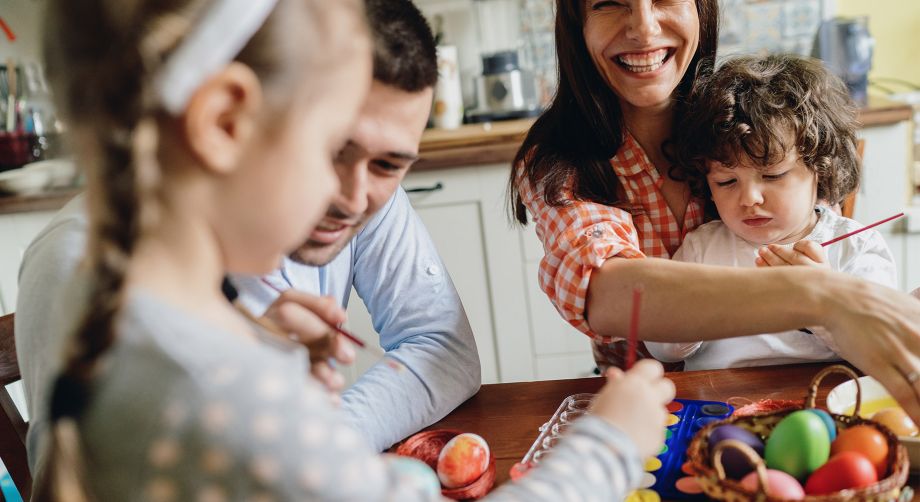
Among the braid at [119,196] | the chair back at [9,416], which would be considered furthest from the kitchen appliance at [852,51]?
the braid at [119,196]

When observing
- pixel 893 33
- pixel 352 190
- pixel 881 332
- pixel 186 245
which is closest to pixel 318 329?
pixel 352 190

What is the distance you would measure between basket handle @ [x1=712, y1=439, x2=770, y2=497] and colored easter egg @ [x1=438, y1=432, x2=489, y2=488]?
248 mm

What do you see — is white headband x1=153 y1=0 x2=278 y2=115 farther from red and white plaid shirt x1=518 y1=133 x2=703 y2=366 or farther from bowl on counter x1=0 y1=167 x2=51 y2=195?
bowl on counter x1=0 y1=167 x2=51 y2=195

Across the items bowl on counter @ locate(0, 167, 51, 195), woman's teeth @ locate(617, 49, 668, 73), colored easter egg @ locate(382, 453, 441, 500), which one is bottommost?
colored easter egg @ locate(382, 453, 441, 500)

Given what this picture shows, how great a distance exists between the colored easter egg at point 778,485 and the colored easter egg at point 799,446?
0.03 metres

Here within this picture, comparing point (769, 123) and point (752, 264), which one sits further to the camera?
point (752, 264)

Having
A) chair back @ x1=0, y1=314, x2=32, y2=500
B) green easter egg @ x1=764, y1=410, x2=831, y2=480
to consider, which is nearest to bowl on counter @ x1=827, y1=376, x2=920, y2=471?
green easter egg @ x1=764, y1=410, x2=831, y2=480

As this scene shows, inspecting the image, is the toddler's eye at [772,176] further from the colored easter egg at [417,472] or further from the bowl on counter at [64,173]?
the bowl on counter at [64,173]

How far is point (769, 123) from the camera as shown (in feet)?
4.44

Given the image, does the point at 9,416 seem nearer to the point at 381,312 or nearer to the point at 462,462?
the point at 381,312

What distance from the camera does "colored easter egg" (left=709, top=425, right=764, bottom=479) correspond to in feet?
2.51

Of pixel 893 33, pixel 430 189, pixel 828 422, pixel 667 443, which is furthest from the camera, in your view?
pixel 893 33

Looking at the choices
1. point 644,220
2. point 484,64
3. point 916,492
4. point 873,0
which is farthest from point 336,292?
point 873,0

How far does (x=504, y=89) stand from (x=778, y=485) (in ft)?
7.85
